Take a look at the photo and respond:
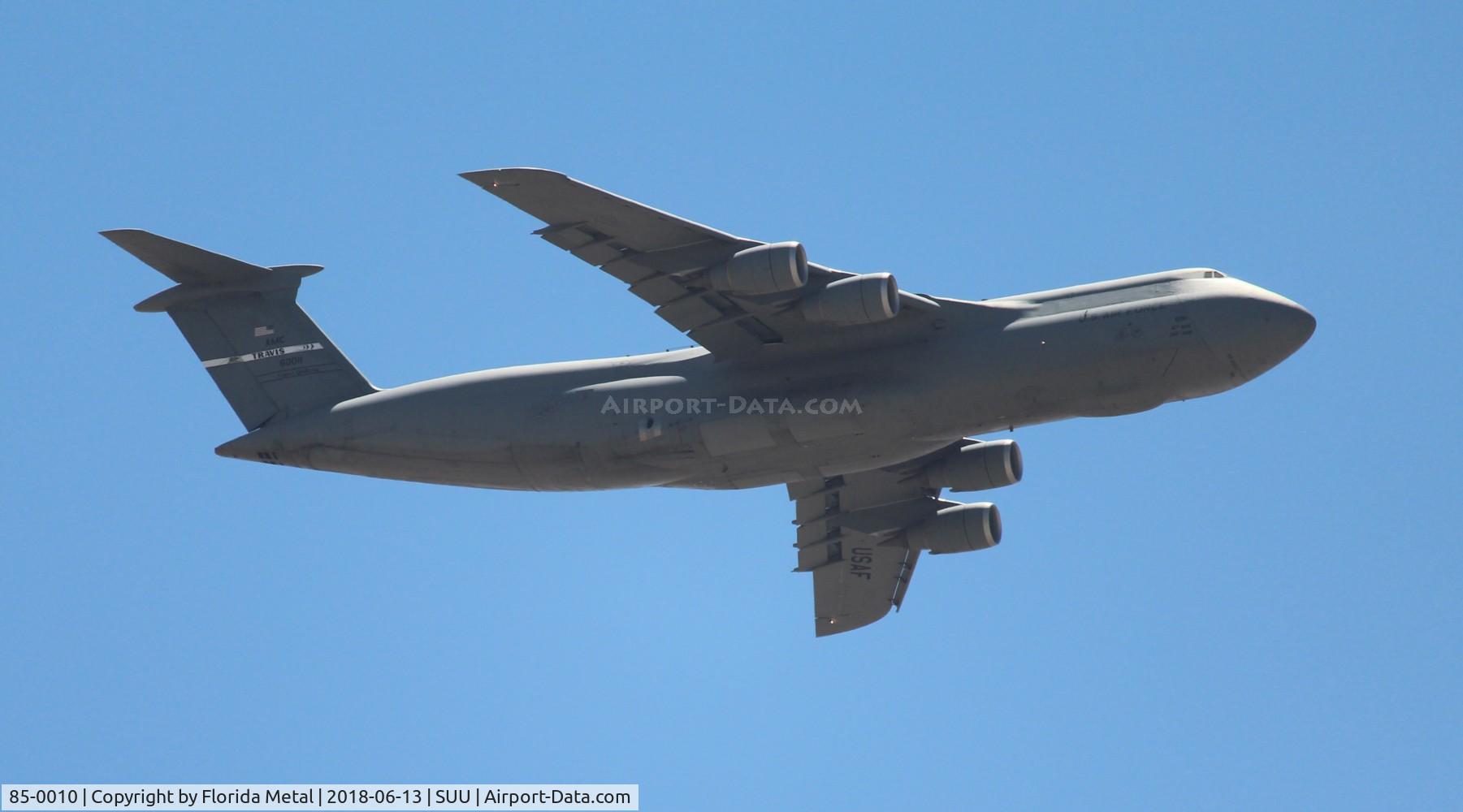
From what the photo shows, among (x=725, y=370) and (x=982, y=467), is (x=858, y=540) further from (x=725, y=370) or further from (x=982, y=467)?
(x=725, y=370)

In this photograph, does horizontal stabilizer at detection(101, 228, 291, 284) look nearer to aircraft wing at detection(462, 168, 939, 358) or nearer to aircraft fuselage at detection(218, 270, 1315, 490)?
aircraft fuselage at detection(218, 270, 1315, 490)

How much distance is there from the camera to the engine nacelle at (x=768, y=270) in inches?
736

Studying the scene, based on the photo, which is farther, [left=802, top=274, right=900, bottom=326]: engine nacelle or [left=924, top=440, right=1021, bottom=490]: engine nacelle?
[left=924, top=440, right=1021, bottom=490]: engine nacelle

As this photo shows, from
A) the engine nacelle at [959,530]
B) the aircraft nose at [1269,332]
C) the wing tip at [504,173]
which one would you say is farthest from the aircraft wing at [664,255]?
the engine nacelle at [959,530]

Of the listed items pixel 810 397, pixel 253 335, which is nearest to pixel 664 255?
pixel 810 397

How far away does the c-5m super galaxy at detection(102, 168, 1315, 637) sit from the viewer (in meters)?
18.9

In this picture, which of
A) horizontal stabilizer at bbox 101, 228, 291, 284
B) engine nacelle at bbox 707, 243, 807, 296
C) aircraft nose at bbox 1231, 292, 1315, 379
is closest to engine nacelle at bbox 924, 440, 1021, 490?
aircraft nose at bbox 1231, 292, 1315, 379

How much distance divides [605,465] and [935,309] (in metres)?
4.38

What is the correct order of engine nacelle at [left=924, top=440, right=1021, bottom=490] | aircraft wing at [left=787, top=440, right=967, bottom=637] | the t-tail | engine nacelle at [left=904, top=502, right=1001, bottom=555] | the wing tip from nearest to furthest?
the wing tip, the t-tail, engine nacelle at [left=924, top=440, right=1021, bottom=490], engine nacelle at [left=904, top=502, right=1001, bottom=555], aircraft wing at [left=787, top=440, right=967, bottom=637]

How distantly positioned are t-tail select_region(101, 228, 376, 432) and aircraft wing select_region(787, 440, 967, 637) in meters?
6.61

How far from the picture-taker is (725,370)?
20.5 meters

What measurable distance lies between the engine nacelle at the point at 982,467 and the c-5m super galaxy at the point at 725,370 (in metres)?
0.03

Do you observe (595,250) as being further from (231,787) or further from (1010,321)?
(231,787)

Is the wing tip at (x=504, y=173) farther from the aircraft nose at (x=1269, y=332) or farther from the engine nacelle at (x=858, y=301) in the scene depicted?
the aircraft nose at (x=1269, y=332)
